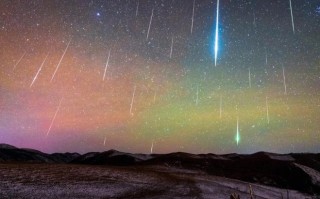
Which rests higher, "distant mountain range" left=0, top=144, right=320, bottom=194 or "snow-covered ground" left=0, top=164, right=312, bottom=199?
"distant mountain range" left=0, top=144, right=320, bottom=194

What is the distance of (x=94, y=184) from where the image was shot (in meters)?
36.0

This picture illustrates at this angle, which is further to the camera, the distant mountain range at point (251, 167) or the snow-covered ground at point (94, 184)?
the distant mountain range at point (251, 167)

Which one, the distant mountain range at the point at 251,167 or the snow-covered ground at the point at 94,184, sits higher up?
the distant mountain range at the point at 251,167

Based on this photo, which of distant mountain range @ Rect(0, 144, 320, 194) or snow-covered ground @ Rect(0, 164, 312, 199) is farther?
distant mountain range @ Rect(0, 144, 320, 194)

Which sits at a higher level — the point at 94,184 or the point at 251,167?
the point at 251,167

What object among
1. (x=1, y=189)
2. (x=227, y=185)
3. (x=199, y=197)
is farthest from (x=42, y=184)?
(x=227, y=185)

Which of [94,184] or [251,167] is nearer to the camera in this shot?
[94,184]

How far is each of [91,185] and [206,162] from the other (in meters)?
48.6

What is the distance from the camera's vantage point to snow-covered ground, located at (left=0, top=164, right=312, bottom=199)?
1236 inches

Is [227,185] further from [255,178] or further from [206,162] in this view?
[206,162]

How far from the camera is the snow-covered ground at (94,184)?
31406mm

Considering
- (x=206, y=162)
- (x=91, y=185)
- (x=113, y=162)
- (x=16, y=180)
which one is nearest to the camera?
(x=16, y=180)

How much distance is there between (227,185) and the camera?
4975 centimetres

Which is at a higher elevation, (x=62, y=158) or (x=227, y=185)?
(x=62, y=158)
